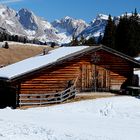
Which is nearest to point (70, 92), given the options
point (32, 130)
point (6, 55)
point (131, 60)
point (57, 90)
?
point (57, 90)

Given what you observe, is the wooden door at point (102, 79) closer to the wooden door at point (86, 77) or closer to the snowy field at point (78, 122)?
the wooden door at point (86, 77)

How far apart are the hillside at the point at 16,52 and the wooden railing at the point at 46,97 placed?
4205 inches

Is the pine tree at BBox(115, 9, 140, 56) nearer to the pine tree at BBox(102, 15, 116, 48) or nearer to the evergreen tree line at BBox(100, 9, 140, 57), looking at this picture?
the evergreen tree line at BBox(100, 9, 140, 57)

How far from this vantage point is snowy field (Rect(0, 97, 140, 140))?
20.3 m

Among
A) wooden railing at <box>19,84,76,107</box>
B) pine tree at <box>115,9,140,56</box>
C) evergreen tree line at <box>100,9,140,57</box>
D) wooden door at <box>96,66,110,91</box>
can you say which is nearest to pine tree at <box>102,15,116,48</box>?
evergreen tree line at <box>100,9,140,57</box>

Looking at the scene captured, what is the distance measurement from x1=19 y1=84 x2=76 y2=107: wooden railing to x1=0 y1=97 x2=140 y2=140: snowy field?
82.5 inches

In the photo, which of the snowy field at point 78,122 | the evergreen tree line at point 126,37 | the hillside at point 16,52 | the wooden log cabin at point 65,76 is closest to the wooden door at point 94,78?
the wooden log cabin at point 65,76

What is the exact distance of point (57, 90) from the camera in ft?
122

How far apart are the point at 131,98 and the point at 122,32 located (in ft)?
185

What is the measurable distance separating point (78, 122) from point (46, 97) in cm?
1084

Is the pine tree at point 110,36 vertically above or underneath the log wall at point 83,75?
above

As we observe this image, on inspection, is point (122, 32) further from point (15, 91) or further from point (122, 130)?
point (122, 130)

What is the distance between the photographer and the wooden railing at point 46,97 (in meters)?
34.9

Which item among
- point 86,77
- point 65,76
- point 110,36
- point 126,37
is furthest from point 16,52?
point 65,76
